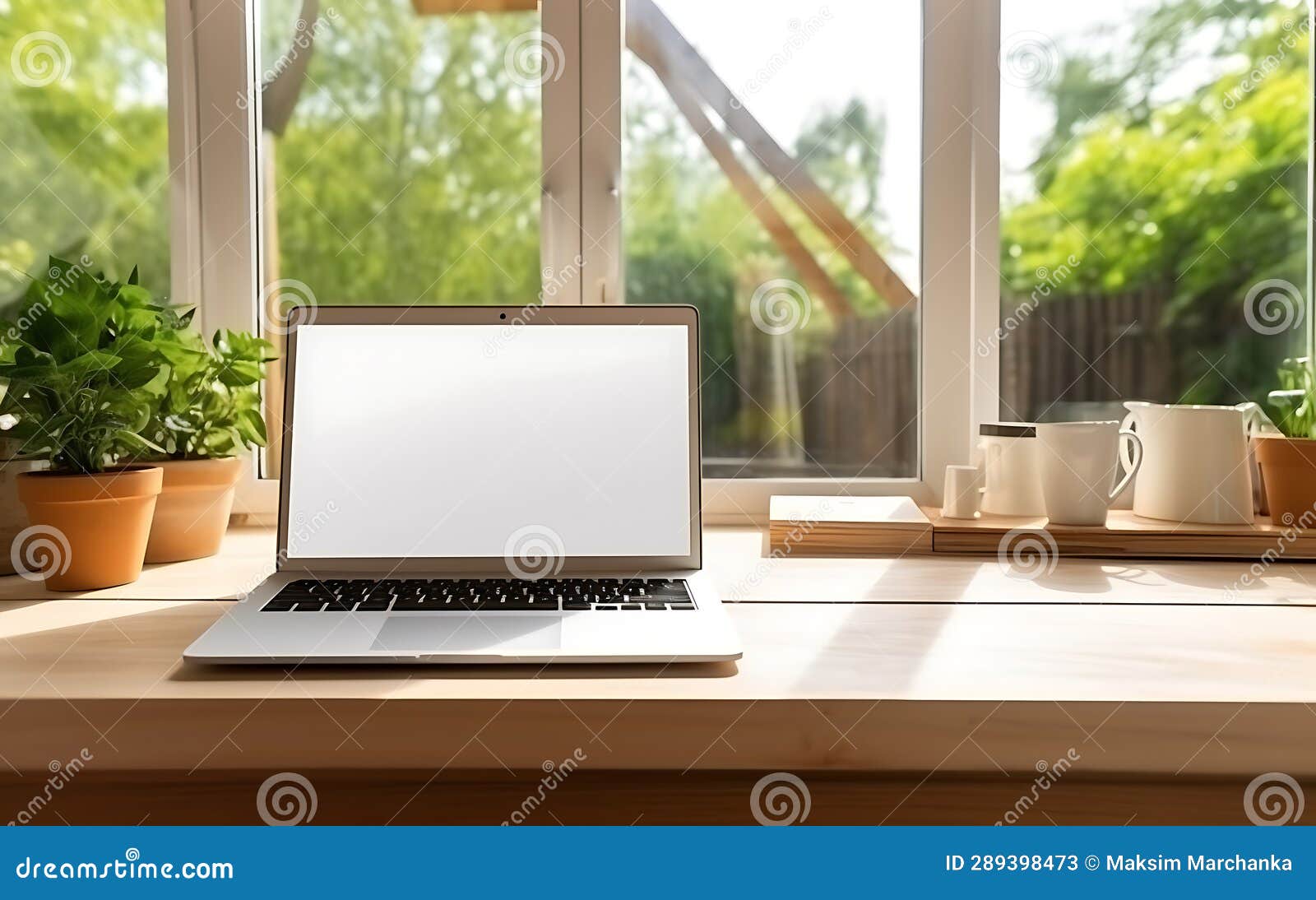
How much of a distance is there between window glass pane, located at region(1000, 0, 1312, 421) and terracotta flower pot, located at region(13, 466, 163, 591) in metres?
1.19

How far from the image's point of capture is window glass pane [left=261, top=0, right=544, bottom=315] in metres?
1.36

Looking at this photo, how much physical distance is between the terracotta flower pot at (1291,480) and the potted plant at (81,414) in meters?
1.35

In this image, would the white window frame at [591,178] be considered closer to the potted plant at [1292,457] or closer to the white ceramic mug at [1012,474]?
the white ceramic mug at [1012,474]

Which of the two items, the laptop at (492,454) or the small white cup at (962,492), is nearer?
the laptop at (492,454)

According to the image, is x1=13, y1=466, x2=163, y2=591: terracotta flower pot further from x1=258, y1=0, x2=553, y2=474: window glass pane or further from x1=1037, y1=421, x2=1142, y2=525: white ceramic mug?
x1=1037, y1=421, x2=1142, y2=525: white ceramic mug

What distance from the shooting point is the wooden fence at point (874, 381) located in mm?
1380

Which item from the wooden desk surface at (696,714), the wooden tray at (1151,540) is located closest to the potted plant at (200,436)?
the wooden desk surface at (696,714)

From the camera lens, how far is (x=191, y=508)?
1.11 m

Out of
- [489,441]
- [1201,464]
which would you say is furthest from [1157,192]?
[489,441]

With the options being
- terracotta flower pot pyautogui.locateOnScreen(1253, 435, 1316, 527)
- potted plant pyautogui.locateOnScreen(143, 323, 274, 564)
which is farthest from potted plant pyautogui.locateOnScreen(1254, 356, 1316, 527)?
potted plant pyautogui.locateOnScreen(143, 323, 274, 564)

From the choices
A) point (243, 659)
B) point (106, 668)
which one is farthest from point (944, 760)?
point (106, 668)

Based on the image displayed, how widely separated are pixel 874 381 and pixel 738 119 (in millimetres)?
441

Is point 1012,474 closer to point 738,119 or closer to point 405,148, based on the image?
point 738,119
